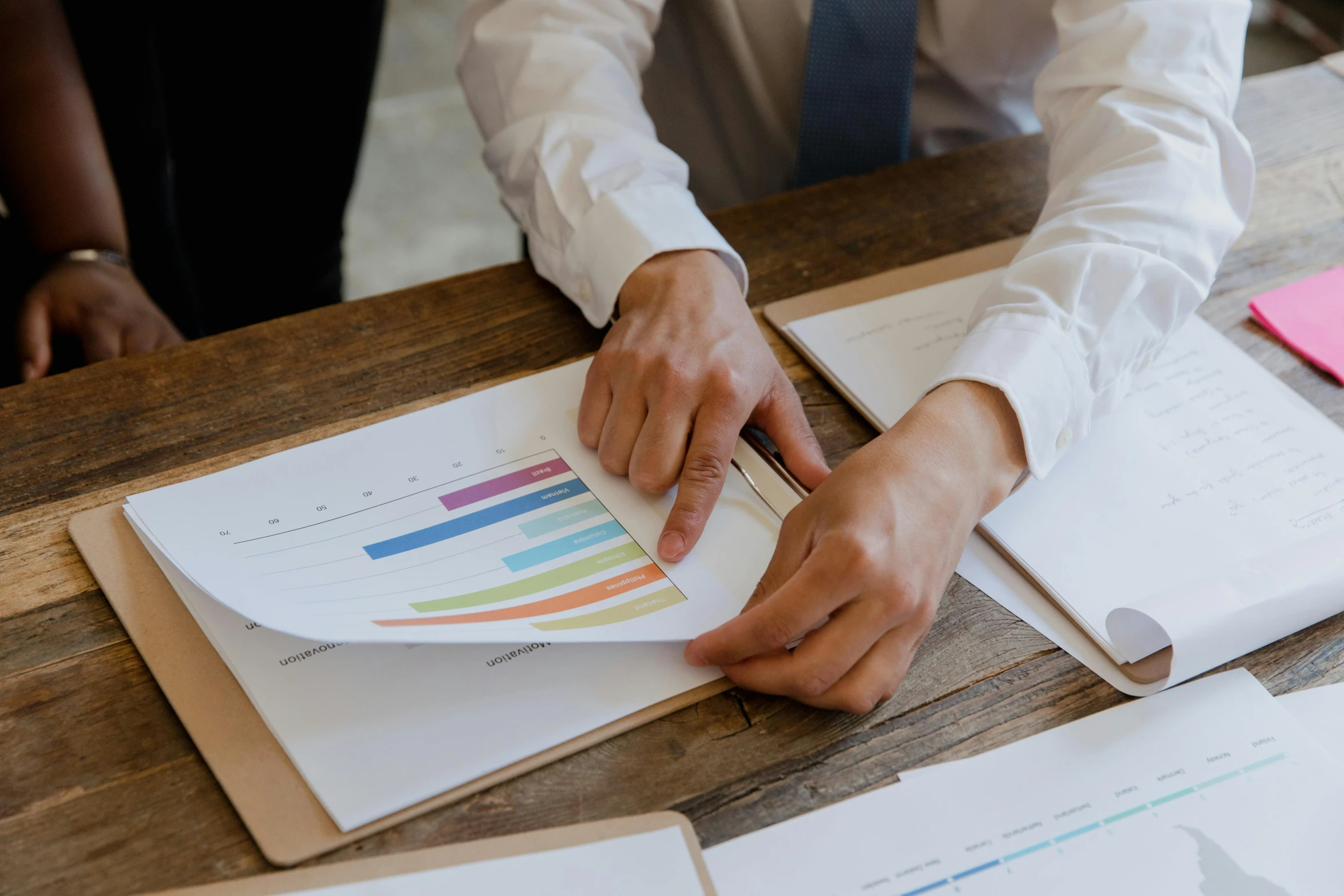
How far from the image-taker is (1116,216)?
2.39 feet

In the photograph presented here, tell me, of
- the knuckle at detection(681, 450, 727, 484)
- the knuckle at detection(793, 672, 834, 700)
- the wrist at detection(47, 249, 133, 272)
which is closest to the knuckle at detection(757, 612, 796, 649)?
the knuckle at detection(793, 672, 834, 700)

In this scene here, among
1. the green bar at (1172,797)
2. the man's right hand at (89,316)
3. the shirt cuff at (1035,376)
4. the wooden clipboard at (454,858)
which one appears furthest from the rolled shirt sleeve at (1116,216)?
the man's right hand at (89,316)

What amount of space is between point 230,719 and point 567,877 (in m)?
0.19

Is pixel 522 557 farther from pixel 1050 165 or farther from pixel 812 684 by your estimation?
pixel 1050 165

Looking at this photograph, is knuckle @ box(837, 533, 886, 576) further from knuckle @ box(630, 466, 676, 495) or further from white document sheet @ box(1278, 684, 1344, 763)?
white document sheet @ box(1278, 684, 1344, 763)

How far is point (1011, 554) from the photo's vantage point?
24.8 inches

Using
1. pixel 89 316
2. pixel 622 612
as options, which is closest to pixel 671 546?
pixel 622 612

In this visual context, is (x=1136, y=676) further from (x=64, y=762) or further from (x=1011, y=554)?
(x=64, y=762)

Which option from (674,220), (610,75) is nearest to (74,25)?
(610,75)

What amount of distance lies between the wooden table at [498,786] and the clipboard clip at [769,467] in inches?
1.9

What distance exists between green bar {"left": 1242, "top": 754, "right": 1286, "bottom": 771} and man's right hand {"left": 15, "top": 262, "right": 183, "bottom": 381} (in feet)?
3.26

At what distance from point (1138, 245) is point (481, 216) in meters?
1.99

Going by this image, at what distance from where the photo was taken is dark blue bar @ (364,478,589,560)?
0.58 meters

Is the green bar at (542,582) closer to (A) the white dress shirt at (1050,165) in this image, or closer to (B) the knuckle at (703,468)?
(B) the knuckle at (703,468)
